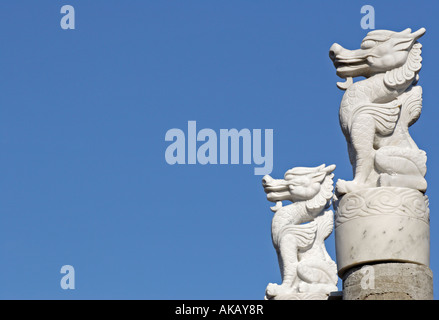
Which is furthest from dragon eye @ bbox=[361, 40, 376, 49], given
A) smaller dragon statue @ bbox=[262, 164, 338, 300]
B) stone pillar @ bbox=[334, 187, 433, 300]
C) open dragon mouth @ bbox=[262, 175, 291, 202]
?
open dragon mouth @ bbox=[262, 175, 291, 202]

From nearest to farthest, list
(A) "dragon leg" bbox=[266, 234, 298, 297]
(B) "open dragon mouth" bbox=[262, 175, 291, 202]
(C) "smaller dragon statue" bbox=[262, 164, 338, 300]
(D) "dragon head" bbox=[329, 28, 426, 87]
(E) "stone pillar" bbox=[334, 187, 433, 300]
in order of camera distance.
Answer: (E) "stone pillar" bbox=[334, 187, 433, 300] < (D) "dragon head" bbox=[329, 28, 426, 87] < (A) "dragon leg" bbox=[266, 234, 298, 297] < (C) "smaller dragon statue" bbox=[262, 164, 338, 300] < (B) "open dragon mouth" bbox=[262, 175, 291, 202]

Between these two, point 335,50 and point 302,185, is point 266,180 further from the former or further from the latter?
point 335,50

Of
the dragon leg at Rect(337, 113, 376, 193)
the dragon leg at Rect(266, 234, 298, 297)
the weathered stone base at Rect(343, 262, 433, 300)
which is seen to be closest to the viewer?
the weathered stone base at Rect(343, 262, 433, 300)

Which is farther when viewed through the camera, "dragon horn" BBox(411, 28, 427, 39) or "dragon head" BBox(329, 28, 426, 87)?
"dragon horn" BBox(411, 28, 427, 39)

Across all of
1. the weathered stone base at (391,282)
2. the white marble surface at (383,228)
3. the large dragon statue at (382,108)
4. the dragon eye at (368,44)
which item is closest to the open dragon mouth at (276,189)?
the large dragon statue at (382,108)

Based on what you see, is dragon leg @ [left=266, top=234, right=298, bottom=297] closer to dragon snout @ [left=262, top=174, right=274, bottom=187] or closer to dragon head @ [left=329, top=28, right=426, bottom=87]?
dragon snout @ [left=262, top=174, right=274, bottom=187]

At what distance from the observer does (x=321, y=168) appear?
24500 mm

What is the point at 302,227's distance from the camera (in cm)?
2416

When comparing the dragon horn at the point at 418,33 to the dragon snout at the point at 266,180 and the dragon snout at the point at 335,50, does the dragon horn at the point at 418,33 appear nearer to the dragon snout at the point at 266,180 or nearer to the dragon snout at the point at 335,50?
the dragon snout at the point at 335,50

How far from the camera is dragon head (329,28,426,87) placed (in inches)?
749

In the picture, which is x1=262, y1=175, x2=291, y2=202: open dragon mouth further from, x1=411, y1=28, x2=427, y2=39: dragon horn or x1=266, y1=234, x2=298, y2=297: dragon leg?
x1=411, y1=28, x2=427, y2=39: dragon horn

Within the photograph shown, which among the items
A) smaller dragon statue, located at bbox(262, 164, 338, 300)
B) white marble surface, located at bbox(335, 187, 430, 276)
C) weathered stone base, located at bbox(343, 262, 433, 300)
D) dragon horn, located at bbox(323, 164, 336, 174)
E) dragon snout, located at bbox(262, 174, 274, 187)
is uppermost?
dragon horn, located at bbox(323, 164, 336, 174)

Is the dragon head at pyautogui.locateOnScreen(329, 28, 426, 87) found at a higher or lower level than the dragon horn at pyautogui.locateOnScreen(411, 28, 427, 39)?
lower
